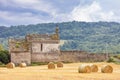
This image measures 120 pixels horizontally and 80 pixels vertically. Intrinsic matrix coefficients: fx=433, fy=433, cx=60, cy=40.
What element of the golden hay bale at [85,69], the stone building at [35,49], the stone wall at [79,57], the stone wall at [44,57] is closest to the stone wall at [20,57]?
the stone building at [35,49]

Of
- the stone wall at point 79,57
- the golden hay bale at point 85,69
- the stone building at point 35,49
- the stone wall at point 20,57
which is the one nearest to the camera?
the golden hay bale at point 85,69

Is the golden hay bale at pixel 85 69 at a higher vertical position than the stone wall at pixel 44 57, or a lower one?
lower

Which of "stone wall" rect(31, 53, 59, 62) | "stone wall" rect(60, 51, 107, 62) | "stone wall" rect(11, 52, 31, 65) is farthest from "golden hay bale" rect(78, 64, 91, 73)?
"stone wall" rect(60, 51, 107, 62)

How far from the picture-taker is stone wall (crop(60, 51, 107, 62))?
259ft

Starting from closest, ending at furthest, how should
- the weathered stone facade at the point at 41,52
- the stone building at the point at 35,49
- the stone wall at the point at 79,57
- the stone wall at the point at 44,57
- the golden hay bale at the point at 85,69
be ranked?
the golden hay bale at the point at 85,69
the stone building at the point at 35,49
the weathered stone facade at the point at 41,52
the stone wall at the point at 44,57
the stone wall at the point at 79,57

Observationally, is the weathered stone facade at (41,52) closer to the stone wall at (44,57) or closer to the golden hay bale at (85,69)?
the stone wall at (44,57)

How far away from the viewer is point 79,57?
79.6 meters

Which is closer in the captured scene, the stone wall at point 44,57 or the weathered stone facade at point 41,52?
A: the weathered stone facade at point 41,52

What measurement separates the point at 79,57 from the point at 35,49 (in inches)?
343

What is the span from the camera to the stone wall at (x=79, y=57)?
79.0 meters

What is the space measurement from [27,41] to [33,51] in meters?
2.07

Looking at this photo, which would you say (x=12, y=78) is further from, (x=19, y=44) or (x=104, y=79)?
(x=19, y=44)

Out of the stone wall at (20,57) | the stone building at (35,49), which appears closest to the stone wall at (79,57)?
the stone building at (35,49)

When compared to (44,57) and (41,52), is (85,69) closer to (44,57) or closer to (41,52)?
(44,57)
